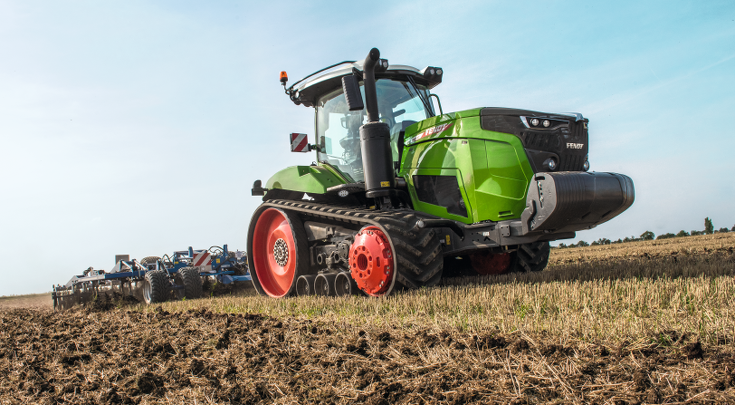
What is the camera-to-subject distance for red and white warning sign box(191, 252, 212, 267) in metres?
10.6

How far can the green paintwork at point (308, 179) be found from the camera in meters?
6.42

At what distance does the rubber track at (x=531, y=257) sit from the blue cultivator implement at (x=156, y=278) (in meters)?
5.65

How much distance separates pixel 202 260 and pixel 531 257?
6.77 meters

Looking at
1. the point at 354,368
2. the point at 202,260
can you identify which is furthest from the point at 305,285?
the point at 202,260

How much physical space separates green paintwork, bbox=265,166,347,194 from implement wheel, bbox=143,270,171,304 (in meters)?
3.64

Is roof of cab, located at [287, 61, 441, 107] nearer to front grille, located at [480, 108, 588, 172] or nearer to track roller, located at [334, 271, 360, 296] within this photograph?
front grille, located at [480, 108, 588, 172]

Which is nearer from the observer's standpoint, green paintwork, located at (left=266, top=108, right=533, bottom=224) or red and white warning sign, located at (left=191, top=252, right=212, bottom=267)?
green paintwork, located at (left=266, top=108, right=533, bottom=224)

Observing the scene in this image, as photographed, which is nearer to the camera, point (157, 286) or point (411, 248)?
point (411, 248)

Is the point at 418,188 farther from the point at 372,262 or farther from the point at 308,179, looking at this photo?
the point at 308,179

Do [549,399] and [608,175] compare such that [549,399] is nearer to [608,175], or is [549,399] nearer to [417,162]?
[608,175]

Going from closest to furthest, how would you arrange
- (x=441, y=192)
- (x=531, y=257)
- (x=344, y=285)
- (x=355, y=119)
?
(x=441, y=192) → (x=344, y=285) → (x=355, y=119) → (x=531, y=257)

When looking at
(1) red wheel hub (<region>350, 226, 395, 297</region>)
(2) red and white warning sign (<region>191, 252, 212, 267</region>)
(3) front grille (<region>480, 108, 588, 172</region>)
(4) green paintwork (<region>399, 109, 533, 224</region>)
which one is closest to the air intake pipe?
(4) green paintwork (<region>399, 109, 533, 224</region>)

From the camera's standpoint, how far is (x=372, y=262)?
16.3 feet

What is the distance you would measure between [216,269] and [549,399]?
31.4 ft
